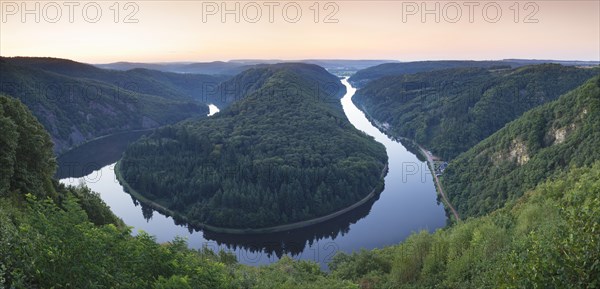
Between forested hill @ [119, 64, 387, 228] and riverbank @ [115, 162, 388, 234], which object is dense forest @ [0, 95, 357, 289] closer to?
riverbank @ [115, 162, 388, 234]

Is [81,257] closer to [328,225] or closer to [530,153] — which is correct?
[328,225]

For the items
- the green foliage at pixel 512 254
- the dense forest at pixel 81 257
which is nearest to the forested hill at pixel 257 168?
the green foliage at pixel 512 254

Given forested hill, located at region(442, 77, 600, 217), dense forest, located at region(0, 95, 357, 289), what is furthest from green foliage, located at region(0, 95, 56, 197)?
forested hill, located at region(442, 77, 600, 217)

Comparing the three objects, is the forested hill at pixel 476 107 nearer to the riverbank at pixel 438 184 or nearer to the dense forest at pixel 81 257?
the riverbank at pixel 438 184

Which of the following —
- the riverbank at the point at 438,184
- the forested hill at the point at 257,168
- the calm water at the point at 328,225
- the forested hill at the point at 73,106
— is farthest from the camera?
the forested hill at the point at 73,106

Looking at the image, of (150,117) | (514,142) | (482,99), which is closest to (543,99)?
(482,99)

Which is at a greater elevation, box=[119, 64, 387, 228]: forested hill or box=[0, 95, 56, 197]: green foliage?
box=[0, 95, 56, 197]: green foliage
